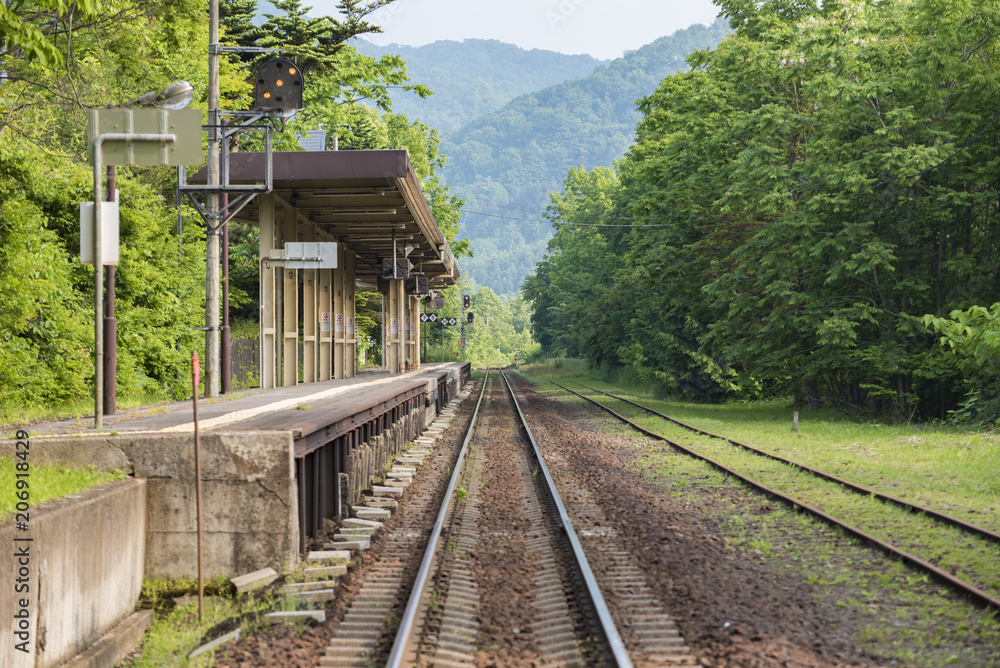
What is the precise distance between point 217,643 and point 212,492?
1956mm

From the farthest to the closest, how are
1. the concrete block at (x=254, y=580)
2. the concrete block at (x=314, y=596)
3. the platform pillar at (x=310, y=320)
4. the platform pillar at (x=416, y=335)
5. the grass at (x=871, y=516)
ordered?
1. the platform pillar at (x=416, y=335)
2. the platform pillar at (x=310, y=320)
3. the concrete block at (x=254, y=580)
4. the concrete block at (x=314, y=596)
5. the grass at (x=871, y=516)

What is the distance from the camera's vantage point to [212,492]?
7844 millimetres

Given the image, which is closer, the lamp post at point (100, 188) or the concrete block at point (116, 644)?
the concrete block at point (116, 644)

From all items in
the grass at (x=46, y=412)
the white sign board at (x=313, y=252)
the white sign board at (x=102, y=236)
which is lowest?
the grass at (x=46, y=412)

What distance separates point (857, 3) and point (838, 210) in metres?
6.77

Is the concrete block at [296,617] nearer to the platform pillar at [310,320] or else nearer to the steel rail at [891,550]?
the steel rail at [891,550]

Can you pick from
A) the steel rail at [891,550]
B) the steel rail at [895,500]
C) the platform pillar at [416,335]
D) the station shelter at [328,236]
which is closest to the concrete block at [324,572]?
the steel rail at [891,550]

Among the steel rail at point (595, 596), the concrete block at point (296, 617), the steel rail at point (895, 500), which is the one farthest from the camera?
the steel rail at point (895, 500)

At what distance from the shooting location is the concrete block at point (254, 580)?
292 inches

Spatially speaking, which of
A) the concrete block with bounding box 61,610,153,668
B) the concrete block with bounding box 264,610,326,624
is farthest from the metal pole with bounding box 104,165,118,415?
the concrete block with bounding box 264,610,326,624

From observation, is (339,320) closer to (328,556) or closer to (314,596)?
(328,556)

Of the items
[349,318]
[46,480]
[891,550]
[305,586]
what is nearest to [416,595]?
[305,586]

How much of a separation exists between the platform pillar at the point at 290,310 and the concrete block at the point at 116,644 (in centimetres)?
1532

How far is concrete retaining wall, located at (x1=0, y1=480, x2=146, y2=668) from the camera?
17.7ft
